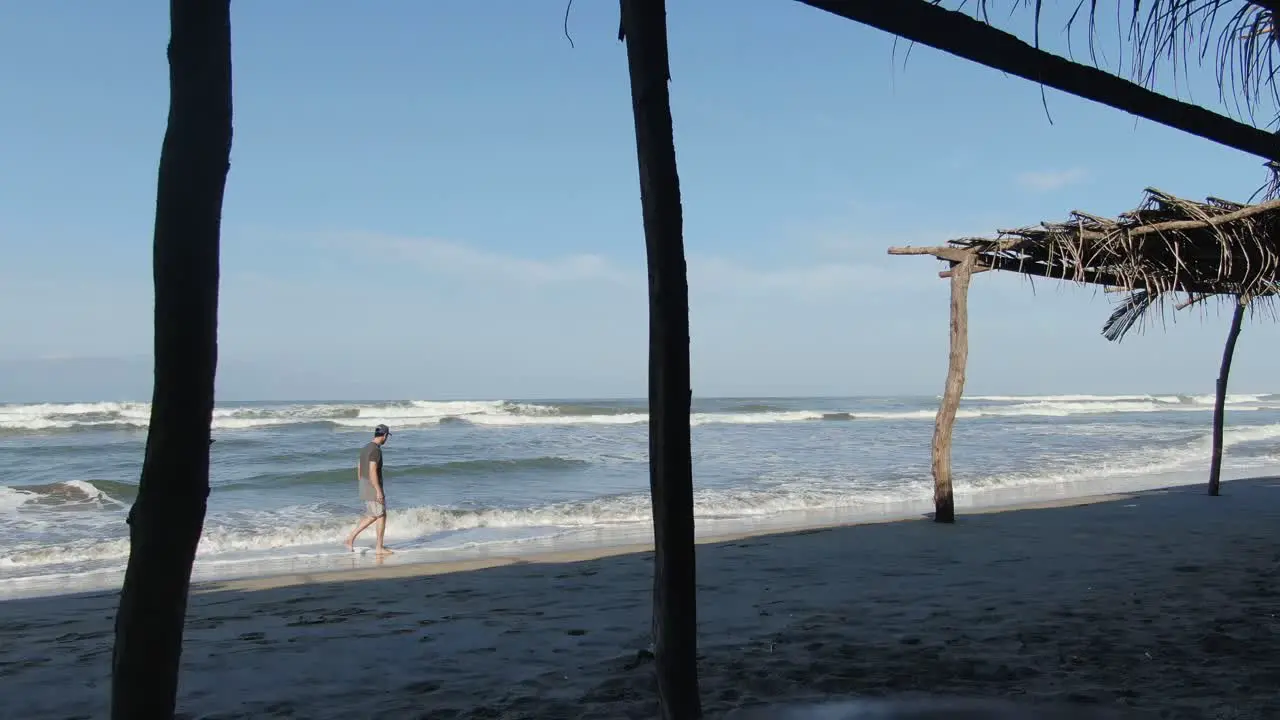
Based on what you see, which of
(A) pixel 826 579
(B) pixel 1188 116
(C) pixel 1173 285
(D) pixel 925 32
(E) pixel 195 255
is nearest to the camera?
(E) pixel 195 255

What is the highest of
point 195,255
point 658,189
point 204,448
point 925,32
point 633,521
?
point 925,32

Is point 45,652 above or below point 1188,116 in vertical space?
below

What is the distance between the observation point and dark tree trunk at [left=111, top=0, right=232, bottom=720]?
2.08m

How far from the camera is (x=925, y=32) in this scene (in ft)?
7.45

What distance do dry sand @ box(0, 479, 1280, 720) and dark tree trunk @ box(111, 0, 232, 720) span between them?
2.05m

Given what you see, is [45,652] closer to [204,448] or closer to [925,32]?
[204,448]

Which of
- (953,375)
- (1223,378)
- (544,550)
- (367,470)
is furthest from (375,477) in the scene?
(1223,378)

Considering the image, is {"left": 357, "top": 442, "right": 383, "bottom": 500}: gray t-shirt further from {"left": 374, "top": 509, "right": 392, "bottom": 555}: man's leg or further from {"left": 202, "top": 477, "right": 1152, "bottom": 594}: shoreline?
{"left": 202, "top": 477, "right": 1152, "bottom": 594}: shoreline

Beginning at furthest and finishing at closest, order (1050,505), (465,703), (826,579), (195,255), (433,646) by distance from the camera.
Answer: (1050,505) → (826,579) → (433,646) → (465,703) → (195,255)

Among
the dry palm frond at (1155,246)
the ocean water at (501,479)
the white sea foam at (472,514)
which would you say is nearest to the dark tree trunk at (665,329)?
the dry palm frond at (1155,246)

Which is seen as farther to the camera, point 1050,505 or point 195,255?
point 1050,505

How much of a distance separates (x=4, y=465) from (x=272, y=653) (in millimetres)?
21107

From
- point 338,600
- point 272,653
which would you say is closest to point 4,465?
point 338,600

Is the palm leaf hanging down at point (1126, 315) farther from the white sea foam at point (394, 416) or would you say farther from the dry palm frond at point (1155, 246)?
the white sea foam at point (394, 416)
